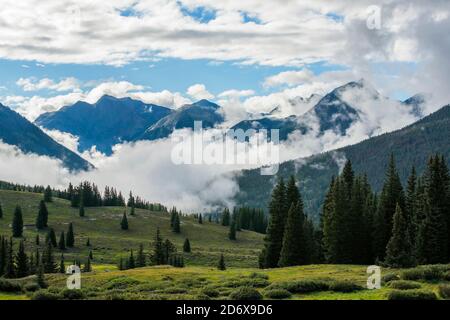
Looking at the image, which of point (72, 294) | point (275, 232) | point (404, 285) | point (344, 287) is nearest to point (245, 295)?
point (344, 287)

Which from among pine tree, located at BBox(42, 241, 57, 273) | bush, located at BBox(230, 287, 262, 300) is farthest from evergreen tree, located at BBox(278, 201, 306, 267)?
pine tree, located at BBox(42, 241, 57, 273)

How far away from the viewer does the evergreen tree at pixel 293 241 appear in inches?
3442

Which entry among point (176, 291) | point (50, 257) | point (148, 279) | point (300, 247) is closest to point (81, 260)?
point (50, 257)

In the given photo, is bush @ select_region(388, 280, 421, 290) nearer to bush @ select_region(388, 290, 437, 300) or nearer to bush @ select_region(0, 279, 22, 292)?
bush @ select_region(388, 290, 437, 300)

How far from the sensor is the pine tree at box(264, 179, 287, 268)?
313 feet

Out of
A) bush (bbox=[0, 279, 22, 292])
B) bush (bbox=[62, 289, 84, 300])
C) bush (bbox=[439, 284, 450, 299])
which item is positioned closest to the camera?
bush (bbox=[439, 284, 450, 299])

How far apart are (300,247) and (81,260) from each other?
10272cm

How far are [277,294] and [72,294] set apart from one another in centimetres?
1672

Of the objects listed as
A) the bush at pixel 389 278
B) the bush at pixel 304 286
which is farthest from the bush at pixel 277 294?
the bush at pixel 389 278

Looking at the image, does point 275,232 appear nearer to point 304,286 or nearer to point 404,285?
point 304,286

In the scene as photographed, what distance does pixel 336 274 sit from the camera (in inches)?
2408

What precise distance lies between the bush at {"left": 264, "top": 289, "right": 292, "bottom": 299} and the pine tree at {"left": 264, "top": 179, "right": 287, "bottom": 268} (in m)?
50.2

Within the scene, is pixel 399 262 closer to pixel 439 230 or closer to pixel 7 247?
pixel 439 230
